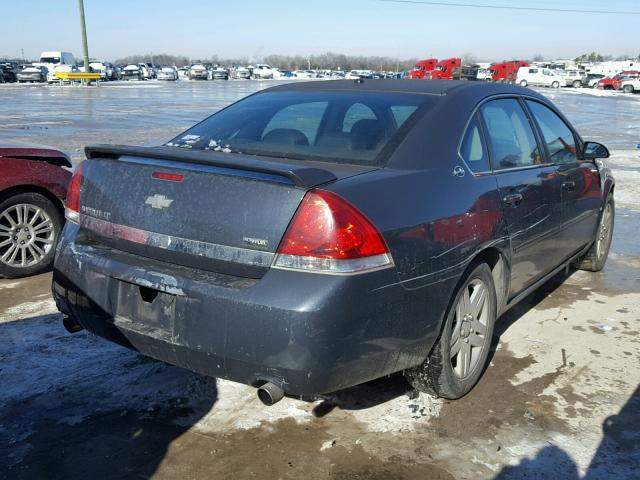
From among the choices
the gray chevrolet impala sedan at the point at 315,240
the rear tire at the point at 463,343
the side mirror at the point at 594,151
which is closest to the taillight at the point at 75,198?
the gray chevrolet impala sedan at the point at 315,240

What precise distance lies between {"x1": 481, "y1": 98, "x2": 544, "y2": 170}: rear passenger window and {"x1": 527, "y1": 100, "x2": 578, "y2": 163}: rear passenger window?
0.24m

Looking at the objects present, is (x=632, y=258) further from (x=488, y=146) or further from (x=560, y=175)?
(x=488, y=146)

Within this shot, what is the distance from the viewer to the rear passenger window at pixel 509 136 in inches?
148

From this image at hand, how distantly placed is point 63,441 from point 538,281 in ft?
10.4

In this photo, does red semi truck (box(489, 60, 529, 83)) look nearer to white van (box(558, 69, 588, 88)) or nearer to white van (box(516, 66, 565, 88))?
white van (box(516, 66, 565, 88))

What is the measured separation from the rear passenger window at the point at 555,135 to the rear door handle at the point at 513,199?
2.90 feet

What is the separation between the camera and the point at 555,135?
4742 mm

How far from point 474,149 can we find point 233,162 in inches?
57.4

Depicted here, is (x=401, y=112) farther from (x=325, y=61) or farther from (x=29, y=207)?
(x=325, y=61)

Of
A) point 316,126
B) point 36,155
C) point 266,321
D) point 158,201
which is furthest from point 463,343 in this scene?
point 36,155

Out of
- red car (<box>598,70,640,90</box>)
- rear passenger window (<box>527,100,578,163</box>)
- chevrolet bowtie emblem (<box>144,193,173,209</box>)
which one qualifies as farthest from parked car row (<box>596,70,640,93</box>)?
chevrolet bowtie emblem (<box>144,193,173,209</box>)

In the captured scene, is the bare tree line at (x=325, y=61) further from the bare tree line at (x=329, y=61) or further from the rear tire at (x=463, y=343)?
the rear tire at (x=463, y=343)

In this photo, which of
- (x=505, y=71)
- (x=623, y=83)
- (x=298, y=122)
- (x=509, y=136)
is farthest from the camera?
(x=623, y=83)

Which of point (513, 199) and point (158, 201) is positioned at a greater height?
point (158, 201)
